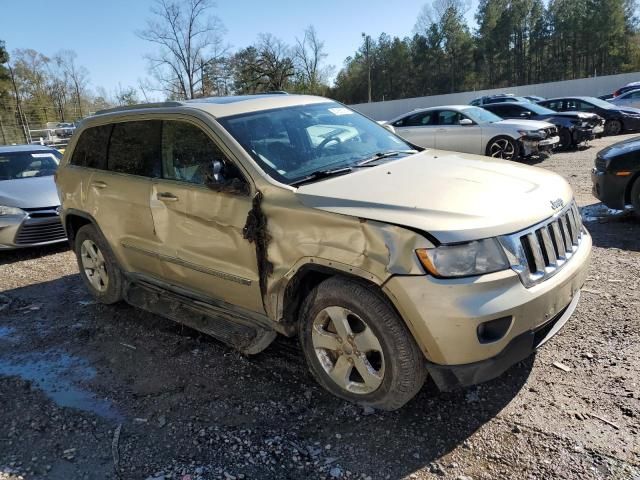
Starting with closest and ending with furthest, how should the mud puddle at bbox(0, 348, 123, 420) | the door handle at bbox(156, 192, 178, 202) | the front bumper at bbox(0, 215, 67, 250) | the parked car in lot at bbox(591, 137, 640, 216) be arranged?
1. the mud puddle at bbox(0, 348, 123, 420)
2. the door handle at bbox(156, 192, 178, 202)
3. the parked car in lot at bbox(591, 137, 640, 216)
4. the front bumper at bbox(0, 215, 67, 250)

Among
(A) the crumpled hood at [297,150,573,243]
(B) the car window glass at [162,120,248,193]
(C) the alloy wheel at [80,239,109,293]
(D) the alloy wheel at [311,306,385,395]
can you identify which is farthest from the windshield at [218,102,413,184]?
(C) the alloy wheel at [80,239,109,293]

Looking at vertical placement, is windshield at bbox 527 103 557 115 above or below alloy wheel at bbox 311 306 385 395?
above

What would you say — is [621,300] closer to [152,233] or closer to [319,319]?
[319,319]

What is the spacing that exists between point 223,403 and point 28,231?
216 inches

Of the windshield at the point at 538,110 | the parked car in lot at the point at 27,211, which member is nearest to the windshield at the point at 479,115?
the windshield at the point at 538,110

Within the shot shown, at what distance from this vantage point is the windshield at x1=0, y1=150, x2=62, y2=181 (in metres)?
8.34

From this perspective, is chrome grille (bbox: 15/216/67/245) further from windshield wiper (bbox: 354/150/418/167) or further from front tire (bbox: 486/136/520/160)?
front tire (bbox: 486/136/520/160)

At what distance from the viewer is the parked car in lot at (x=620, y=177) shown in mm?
6363

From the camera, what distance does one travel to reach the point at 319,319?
9.97 ft

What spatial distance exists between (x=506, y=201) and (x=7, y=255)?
773cm

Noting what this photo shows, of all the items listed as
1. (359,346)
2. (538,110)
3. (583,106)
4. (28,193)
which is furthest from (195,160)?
(583,106)

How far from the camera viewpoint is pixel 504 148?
1216 centimetres

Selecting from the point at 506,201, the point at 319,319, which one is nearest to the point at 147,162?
the point at 319,319

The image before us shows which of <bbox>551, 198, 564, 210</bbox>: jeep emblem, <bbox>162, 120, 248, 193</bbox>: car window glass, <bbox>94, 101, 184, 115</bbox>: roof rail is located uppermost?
<bbox>94, 101, 184, 115</bbox>: roof rail
